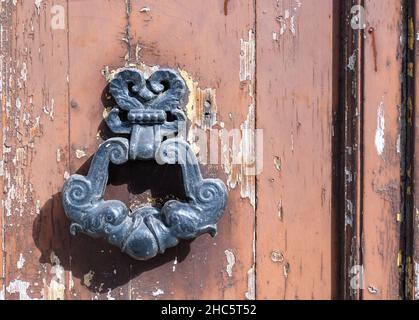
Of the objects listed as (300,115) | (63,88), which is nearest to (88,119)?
(63,88)

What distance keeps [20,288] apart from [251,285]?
14.4 inches

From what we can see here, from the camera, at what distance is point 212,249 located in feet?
2.70

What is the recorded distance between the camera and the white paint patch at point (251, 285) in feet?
2.71

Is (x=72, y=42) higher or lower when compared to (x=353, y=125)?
higher

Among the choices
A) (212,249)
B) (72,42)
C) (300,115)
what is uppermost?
(72,42)

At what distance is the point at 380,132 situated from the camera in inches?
31.1

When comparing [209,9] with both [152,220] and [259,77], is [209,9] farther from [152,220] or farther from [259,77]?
[152,220]

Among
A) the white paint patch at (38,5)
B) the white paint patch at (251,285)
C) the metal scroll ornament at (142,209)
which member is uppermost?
the white paint patch at (38,5)

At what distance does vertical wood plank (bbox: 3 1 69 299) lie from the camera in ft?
2.62

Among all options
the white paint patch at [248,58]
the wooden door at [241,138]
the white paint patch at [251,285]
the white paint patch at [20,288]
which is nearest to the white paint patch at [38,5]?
the wooden door at [241,138]

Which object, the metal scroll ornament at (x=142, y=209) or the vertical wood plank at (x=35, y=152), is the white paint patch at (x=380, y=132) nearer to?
the metal scroll ornament at (x=142, y=209)

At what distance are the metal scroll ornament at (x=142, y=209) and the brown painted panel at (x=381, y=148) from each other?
232 mm

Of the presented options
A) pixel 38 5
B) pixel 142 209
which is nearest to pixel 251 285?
pixel 142 209

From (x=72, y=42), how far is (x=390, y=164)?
0.52 metres
